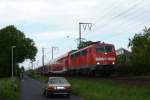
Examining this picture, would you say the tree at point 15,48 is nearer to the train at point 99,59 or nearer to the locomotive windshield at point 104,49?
the train at point 99,59

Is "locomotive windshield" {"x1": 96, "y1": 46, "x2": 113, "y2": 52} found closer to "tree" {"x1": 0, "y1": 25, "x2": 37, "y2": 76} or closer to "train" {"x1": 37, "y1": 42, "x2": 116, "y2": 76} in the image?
"train" {"x1": 37, "y1": 42, "x2": 116, "y2": 76}

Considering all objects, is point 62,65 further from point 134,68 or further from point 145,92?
point 145,92

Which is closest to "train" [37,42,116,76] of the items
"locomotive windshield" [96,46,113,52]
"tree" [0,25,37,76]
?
"locomotive windshield" [96,46,113,52]

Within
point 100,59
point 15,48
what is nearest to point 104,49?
point 100,59

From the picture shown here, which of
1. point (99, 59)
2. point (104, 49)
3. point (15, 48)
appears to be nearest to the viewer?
point (99, 59)

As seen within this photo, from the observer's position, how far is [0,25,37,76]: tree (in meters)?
123

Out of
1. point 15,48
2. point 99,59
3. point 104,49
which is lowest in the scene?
point 99,59

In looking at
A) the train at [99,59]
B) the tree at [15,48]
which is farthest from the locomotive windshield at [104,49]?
the tree at [15,48]

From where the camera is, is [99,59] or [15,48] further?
[15,48]

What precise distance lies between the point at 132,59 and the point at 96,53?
25.7m

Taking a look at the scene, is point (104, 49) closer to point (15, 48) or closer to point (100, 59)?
point (100, 59)

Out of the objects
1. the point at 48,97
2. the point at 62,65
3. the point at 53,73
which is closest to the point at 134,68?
the point at 62,65

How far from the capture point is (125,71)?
235 ft

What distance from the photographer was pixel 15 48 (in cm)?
12288
